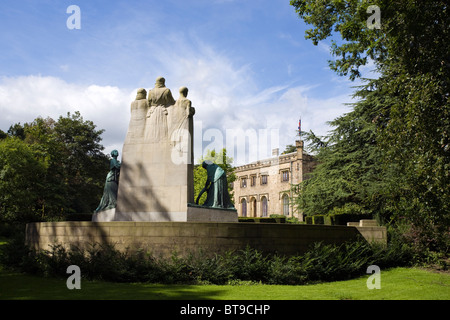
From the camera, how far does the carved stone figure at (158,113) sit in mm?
15289

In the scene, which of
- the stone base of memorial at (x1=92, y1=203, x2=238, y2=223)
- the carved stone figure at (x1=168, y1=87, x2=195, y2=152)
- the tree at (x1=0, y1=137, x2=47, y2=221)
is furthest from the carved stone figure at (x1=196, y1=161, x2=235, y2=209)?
the tree at (x1=0, y1=137, x2=47, y2=221)

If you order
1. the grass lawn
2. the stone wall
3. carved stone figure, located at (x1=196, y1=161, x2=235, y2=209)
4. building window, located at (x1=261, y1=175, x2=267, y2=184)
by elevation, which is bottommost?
the grass lawn

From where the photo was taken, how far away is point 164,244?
12516 mm

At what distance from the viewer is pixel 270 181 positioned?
2493 inches

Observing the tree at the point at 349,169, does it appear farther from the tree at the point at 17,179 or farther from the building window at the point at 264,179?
the building window at the point at 264,179

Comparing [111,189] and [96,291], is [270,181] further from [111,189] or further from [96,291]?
[96,291]

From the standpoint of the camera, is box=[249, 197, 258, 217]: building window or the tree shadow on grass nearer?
the tree shadow on grass

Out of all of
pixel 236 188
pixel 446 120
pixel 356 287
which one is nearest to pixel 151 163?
pixel 356 287

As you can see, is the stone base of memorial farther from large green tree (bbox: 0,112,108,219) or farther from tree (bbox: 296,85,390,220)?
large green tree (bbox: 0,112,108,219)

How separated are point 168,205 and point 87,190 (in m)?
30.2

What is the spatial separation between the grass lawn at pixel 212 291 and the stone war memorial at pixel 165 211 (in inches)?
66.6

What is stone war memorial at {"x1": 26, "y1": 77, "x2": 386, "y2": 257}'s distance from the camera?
1261 centimetres
